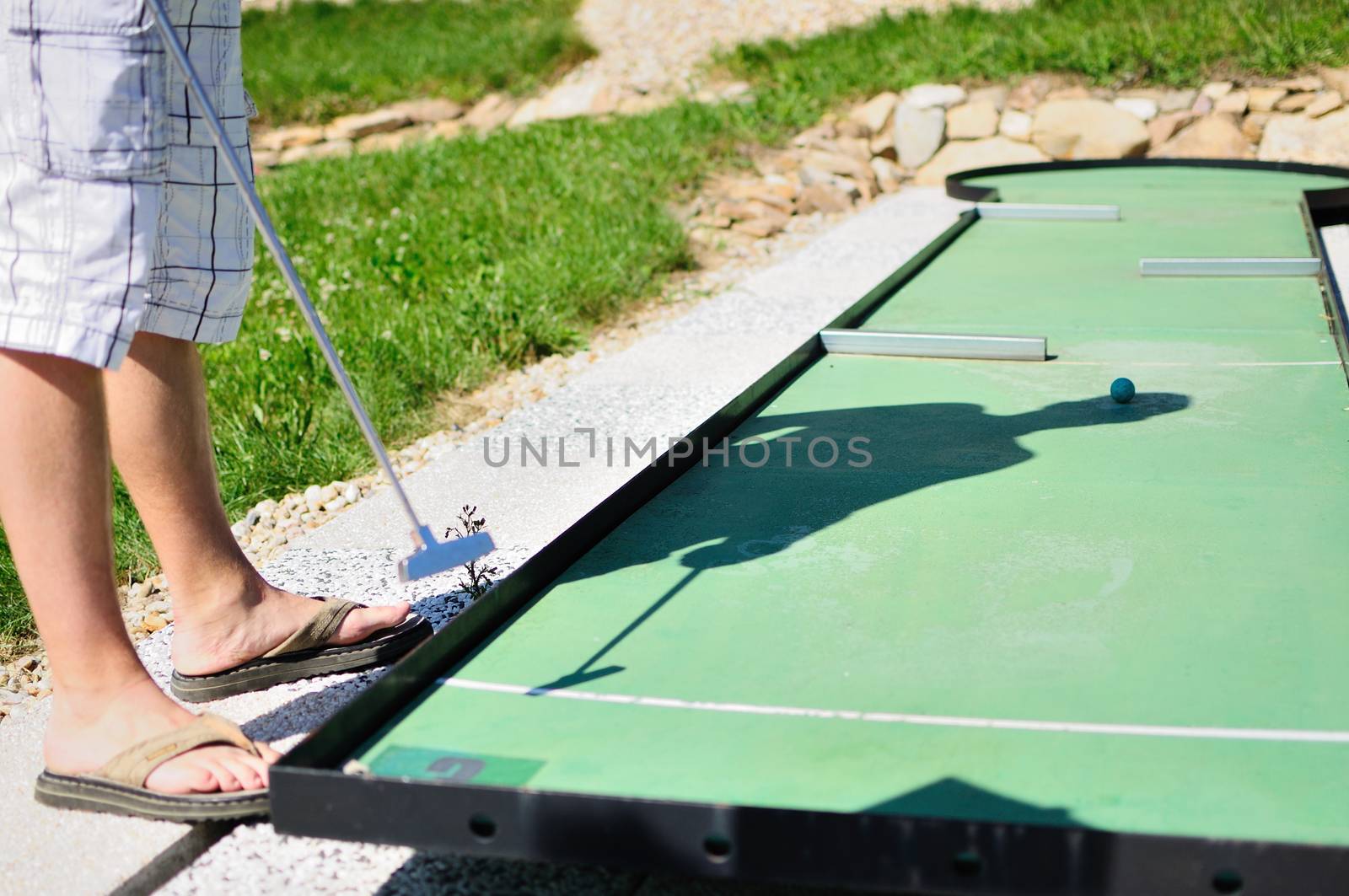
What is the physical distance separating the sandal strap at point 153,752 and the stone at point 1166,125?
640 centimetres

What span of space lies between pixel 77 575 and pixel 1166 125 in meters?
6.53

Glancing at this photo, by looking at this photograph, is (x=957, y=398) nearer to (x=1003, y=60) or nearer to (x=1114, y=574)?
(x=1114, y=574)

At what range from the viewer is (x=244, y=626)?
189 cm

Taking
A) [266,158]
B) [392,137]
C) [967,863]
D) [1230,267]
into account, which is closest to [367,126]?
[392,137]

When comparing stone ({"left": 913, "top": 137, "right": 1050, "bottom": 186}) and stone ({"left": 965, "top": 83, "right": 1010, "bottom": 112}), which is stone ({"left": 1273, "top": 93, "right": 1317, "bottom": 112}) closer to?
stone ({"left": 913, "top": 137, "right": 1050, "bottom": 186})

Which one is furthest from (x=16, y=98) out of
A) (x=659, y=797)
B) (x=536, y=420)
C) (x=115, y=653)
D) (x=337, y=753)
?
(x=536, y=420)

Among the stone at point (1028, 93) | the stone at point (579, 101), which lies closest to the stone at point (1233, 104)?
the stone at point (1028, 93)

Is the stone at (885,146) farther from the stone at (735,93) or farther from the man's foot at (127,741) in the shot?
the man's foot at (127,741)

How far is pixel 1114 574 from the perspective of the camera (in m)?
1.93

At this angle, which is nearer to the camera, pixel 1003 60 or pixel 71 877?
pixel 71 877

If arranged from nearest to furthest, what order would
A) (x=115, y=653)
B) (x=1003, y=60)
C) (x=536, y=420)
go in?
(x=115, y=653)
(x=536, y=420)
(x=1003, y=60)

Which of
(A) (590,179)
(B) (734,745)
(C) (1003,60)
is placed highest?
(C) (1003,60)

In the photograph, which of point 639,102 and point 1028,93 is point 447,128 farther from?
point 1028,93

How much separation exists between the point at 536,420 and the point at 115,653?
5.70 ft
